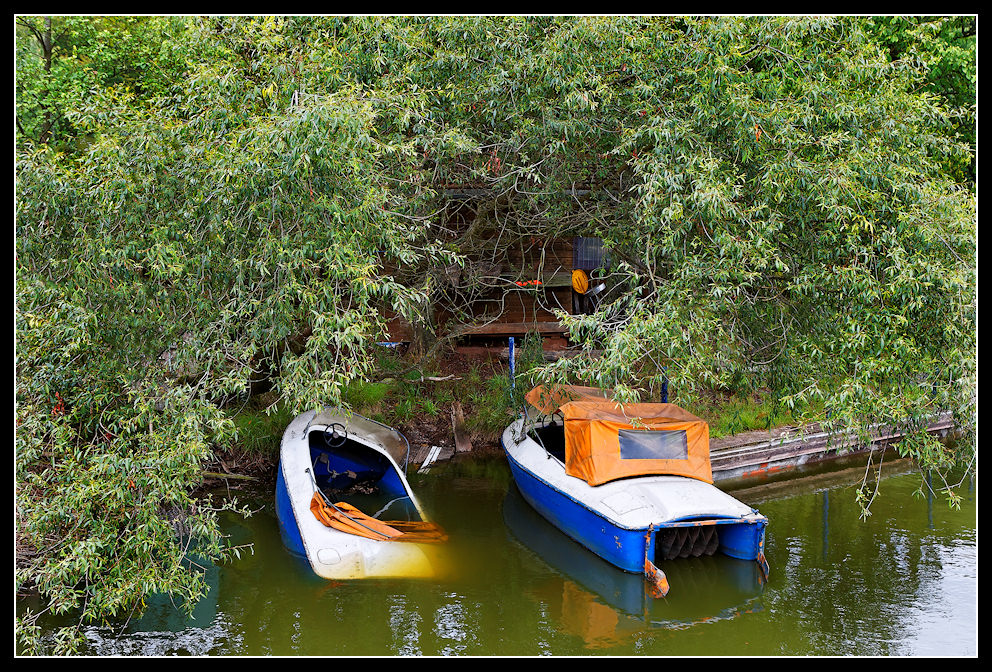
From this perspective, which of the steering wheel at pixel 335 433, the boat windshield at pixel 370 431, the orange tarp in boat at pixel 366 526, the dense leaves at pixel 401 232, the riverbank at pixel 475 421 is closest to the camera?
the dense leaves at pixel 401 232

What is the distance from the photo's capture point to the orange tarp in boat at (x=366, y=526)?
9.75 meters

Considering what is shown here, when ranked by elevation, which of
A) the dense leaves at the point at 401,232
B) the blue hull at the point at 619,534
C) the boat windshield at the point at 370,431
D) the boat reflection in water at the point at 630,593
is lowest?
the boat reflection in water at the point at 630,593

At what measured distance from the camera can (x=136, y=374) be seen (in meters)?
7.79

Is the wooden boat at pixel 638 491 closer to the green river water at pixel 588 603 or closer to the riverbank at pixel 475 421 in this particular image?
the green river water at pixel 588 603

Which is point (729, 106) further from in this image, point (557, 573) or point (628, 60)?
point (557, 573)

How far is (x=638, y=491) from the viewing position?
32.2 feet

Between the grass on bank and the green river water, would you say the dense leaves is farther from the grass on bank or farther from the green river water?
the grass on bank

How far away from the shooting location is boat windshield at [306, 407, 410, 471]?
12281mm

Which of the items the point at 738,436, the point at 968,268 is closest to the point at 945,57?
the point at 738,436

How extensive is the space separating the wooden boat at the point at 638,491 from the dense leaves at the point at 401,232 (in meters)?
1.51

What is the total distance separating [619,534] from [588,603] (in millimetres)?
894

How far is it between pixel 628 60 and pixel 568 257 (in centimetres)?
937

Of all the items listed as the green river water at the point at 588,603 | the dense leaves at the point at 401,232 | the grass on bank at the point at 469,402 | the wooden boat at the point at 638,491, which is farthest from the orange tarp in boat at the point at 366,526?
the grass on bank at the point at 469,402

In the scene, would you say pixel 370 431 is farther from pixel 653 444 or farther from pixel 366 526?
pixel 653 444
